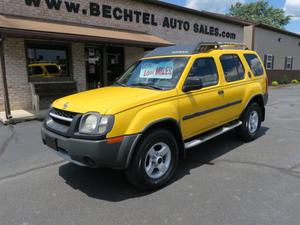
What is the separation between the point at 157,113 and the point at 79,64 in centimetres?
878

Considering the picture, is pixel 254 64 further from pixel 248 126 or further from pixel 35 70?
pixel 35 70

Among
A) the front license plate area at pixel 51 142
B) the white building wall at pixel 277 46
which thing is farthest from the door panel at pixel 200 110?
the white building wall at pixel 277 46

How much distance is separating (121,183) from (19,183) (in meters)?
1.57

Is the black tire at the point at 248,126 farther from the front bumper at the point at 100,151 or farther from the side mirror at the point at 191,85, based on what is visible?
the front bumper at the point at 100,151

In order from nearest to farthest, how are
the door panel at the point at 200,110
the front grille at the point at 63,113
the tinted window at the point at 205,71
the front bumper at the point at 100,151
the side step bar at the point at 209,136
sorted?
the front bumper at the point at 100,151, the front grille at the point at 63,113, the door panel at the point at 200,110, the side step bar at the point at 209,136, the tinted window at the point at 205,71

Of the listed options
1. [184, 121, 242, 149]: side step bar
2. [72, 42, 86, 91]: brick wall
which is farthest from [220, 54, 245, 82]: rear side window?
[72, 42, 86, 91]: brick wall

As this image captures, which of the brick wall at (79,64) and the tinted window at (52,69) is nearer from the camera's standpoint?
the tinted window at (52,69)

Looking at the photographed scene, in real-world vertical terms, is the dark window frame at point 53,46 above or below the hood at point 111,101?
above

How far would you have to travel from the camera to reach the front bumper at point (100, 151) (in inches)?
120

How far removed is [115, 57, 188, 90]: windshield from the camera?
13.3 ft

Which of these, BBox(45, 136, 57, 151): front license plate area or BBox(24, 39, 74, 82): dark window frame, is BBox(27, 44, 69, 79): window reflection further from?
BBox(45, 136, 57, 151): front license plate area

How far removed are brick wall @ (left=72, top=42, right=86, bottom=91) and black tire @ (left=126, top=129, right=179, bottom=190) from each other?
863cm

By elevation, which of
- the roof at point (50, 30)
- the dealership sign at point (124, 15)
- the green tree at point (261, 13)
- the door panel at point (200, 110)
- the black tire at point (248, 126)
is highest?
the green tree at point (261, 13)

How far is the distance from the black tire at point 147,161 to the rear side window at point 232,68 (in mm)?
2033
